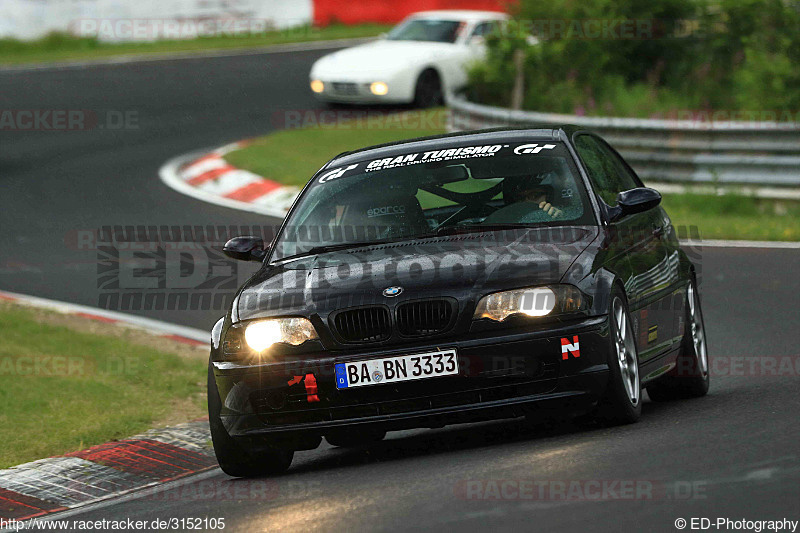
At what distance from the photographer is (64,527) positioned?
6.11m

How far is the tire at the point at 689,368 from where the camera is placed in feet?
26.4

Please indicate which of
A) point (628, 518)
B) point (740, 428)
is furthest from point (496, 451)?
point (628, 518)

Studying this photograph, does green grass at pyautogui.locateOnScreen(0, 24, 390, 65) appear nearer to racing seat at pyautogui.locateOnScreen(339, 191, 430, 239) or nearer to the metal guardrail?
the metal guardrail

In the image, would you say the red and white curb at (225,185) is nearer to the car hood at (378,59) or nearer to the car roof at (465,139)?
the car hood at (378,59)

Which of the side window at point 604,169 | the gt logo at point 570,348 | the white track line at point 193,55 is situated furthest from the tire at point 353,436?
the white track line at point 193,55

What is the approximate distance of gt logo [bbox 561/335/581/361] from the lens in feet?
20.9

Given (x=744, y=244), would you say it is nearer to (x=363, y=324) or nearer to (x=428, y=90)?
(x=363, y=324)

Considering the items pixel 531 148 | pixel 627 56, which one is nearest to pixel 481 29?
pixel 627 56

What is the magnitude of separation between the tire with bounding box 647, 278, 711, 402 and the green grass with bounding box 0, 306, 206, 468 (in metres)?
2.78

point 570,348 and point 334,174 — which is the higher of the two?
point 334,174

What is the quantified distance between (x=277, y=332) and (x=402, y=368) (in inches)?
24.3

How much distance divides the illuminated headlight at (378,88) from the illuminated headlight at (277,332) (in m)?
15.8

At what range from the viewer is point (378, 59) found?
74.3 feet

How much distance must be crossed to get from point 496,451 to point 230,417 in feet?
4.01
